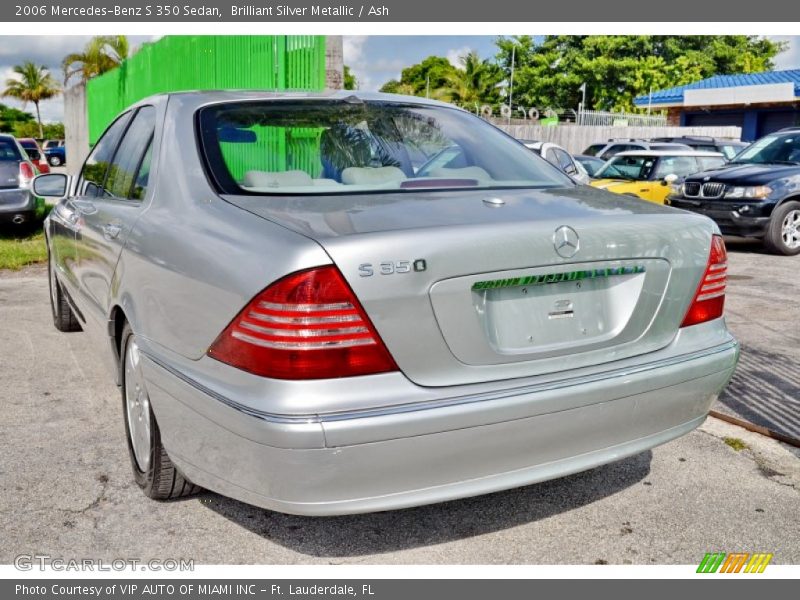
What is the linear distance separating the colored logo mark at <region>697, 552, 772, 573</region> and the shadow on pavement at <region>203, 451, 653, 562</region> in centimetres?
55

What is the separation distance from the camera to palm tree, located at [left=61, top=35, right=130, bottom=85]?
1496 inches

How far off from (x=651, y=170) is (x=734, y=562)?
→ 1101cm

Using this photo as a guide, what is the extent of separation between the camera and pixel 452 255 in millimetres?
2496

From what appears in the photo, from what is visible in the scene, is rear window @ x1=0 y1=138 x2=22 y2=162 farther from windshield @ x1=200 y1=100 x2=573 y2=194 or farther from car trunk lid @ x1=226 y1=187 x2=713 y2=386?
car trunk lid @ x1=226 y1=187 x2=713 y2=386

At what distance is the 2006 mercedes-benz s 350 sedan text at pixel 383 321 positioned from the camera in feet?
7.91

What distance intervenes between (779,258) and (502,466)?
9341 millimetres

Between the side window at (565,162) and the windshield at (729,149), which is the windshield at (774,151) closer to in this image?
the windshield at (729,149)

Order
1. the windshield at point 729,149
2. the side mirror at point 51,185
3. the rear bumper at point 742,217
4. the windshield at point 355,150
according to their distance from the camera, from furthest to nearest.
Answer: the windshield at point 729,149, the rear bumper at point 742,217, the side mirror at point 51,185, the windshield at point 355,150

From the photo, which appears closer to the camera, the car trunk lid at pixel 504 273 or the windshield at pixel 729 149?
the car trunk lid at pixel 504 273

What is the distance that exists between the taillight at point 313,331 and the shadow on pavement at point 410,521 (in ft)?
2.88

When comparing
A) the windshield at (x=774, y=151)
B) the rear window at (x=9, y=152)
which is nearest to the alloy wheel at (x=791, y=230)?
the windshield at (x=774, y=151)

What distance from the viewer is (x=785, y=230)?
35.9 ft

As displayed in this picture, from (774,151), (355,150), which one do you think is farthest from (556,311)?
(774,151)

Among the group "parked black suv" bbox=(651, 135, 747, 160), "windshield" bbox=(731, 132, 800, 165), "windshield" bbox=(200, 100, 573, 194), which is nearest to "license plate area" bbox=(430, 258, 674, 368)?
"windshield" bbox=(200, 100, 573, 194)
